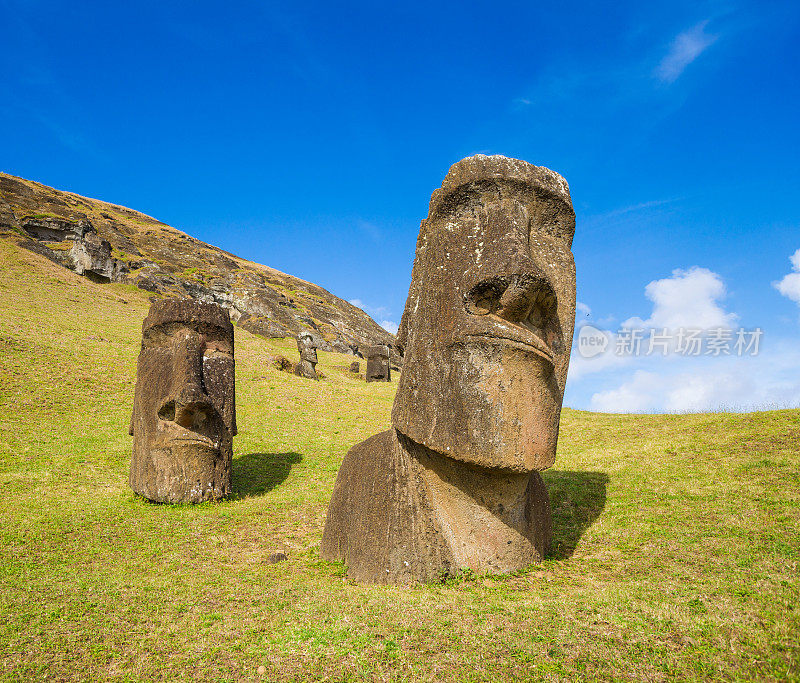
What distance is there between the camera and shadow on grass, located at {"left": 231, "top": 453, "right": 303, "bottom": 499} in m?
11.6

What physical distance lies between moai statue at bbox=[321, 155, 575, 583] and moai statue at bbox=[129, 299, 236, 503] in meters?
4.91

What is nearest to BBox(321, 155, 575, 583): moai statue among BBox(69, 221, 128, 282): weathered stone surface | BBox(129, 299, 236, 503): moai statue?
BBox(129, 299, 236, 503): moai statue

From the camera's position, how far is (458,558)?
562 cm

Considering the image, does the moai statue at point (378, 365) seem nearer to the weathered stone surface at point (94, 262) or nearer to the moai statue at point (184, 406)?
the moai statue at point (184, 406)

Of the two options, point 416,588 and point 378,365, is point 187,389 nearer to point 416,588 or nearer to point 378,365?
point 416,588

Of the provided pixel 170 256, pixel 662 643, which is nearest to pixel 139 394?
pixel 662 643

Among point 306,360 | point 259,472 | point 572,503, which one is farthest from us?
point 306,360

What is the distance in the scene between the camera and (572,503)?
8492 mm

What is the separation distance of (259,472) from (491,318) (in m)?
9.41

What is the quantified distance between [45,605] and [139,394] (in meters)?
5.58

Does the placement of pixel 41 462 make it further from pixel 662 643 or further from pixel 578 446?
pixel 662 643

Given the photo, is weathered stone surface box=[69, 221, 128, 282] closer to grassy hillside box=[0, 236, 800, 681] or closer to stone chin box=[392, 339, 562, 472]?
grassy hillside box=[0, 236, 800, 681]

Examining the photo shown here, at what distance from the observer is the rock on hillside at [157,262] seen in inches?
1709

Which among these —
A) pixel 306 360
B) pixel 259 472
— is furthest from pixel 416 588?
pixel 306 360
